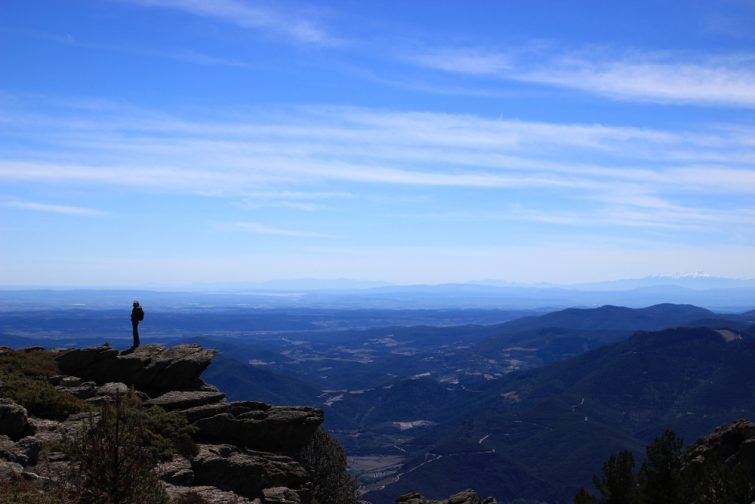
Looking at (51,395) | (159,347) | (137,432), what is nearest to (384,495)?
(159,347)

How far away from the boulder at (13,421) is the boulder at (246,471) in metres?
8.54

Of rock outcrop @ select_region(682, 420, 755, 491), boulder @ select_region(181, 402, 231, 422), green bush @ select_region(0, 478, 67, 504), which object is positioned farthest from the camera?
rock outcrop @ select_region(682, 420, 755, 491)

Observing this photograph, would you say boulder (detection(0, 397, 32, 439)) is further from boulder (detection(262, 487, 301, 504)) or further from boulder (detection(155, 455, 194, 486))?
boulder (detection(262, 487, 301, 504))

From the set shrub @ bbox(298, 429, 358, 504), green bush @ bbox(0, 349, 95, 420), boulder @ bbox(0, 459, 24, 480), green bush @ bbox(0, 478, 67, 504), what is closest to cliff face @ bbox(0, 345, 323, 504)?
boulder @ bbox(0, 459, 24, 480)

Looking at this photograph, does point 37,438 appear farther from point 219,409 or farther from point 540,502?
point 540,502

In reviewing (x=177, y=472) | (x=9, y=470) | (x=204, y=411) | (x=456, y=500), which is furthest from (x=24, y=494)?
(x=456, y=500)

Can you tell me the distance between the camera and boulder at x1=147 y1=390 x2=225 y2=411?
129 ft

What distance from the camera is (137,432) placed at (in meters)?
21.3

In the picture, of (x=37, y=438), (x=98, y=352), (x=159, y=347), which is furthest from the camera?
(x=159, y=347)

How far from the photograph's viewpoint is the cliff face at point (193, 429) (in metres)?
29.3

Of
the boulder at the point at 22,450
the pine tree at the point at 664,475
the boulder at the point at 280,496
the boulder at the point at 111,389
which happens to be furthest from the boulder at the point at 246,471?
the pine tree at the point at 664,475

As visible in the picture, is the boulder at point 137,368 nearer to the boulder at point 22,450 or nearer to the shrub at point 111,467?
the boulder at point 22,450

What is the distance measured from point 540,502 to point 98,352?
178 m

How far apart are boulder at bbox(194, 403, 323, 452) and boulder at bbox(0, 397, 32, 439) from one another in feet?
31.4
